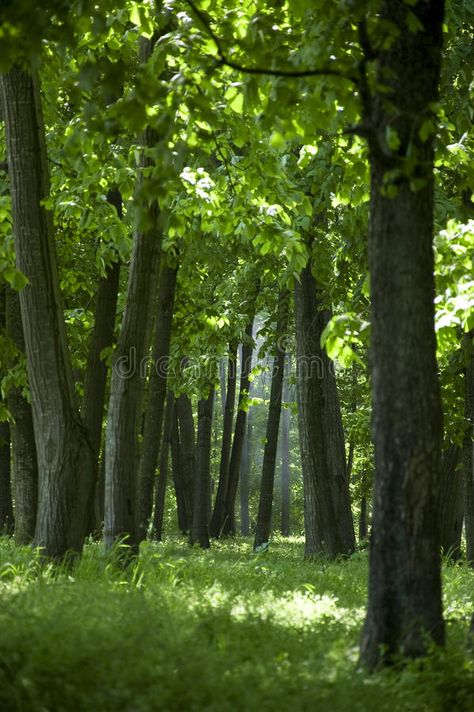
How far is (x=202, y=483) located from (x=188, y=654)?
47.2 feet

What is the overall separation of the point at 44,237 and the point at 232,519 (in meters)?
21.1

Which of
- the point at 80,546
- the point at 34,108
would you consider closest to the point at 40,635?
the point at 80,546

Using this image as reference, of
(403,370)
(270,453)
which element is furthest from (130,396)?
(270,453)

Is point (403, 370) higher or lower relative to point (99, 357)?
lower

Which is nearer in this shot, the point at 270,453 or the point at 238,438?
the point at 270,453

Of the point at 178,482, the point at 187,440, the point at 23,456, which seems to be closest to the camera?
the point at 23,456

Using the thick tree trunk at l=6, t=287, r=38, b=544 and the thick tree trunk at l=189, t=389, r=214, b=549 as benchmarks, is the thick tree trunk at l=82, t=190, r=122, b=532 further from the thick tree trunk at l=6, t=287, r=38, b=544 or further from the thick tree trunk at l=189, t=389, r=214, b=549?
the thick tree trunk at l=189, t=389, r=214, b=549

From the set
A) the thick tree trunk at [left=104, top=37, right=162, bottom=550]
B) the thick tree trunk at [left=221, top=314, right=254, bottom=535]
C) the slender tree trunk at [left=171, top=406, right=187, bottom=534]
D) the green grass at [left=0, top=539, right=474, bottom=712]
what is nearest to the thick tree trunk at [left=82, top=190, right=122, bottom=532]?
the thick tree trunk at [left=104, top=37, right=162, bottom=550]

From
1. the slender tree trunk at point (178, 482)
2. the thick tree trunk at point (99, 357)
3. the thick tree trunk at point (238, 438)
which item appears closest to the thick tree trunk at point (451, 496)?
the thick tree trunk at point (238, 438)

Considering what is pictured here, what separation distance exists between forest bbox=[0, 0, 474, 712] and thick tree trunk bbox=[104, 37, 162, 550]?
26 millimetres

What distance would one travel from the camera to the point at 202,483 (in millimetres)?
18750

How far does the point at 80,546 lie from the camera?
8062mm

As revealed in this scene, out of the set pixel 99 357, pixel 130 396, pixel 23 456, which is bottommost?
pixel 23 456

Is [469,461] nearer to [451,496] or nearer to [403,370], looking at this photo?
[451,496]
